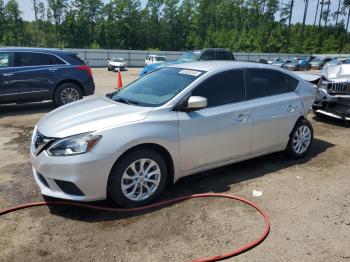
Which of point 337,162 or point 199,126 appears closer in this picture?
point 199,126

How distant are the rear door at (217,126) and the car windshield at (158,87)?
239 mm

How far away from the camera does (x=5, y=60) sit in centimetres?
912

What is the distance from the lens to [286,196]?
4.48m

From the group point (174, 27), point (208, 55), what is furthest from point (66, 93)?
point (174, 27)

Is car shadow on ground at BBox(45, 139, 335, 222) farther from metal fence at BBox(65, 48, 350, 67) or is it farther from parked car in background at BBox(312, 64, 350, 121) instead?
metal fence at BBox(65, 48, 350, 67)

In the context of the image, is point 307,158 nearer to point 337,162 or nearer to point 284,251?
point 337,162

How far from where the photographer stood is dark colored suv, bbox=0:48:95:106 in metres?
9.14

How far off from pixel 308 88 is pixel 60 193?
426cm

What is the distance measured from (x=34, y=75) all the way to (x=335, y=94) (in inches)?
296

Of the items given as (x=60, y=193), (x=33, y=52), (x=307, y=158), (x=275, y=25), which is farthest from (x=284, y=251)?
(x=275, y=25)

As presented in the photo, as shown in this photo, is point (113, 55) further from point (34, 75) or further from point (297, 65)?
point (34, 75)

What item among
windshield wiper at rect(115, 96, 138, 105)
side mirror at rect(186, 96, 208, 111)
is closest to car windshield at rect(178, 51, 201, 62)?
windshield wiper at rect(115, 96, 138, 105)

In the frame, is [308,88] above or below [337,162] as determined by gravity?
above

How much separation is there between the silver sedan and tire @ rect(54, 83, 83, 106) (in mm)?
5195
